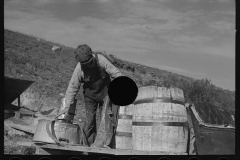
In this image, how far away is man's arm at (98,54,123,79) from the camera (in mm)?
4797

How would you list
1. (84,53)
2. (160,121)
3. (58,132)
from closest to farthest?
(84,53), (160,121), (58,132)

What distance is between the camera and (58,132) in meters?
4.77

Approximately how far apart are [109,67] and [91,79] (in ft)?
1.16

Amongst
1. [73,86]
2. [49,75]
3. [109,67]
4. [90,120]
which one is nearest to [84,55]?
[109,67]

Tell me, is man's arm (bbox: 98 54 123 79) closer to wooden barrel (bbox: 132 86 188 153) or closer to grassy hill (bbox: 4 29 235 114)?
wooden barrel (bbox: 132 86 188 153)

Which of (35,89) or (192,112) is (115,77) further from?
(35,89)

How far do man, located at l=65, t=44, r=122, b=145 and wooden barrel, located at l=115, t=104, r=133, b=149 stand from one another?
0.61 meters

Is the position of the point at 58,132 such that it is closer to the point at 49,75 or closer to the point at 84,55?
the point at 84,55

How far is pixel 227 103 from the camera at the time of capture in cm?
784

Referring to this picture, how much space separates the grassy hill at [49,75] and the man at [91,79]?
1.24 meters

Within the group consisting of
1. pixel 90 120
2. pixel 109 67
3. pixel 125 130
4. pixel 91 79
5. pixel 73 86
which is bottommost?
pixel 125 130

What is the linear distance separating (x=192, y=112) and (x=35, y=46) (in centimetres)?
413

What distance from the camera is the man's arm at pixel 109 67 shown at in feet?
15.7

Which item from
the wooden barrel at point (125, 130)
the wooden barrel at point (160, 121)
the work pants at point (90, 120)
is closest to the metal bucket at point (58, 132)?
the work pants at point (90, 120)
